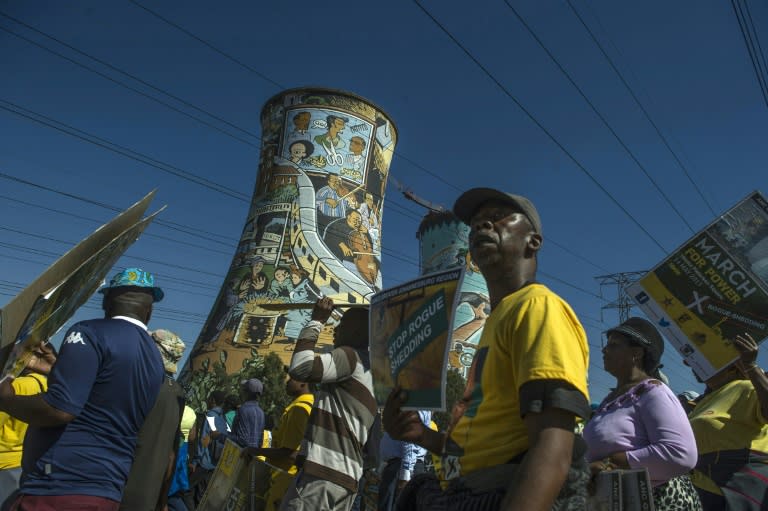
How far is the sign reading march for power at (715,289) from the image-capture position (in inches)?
131

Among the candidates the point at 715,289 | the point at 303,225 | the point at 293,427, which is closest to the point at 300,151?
the point at 303,225

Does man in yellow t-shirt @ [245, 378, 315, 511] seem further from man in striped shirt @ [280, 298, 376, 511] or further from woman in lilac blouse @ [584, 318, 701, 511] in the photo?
woman in lilac blouse @ [584, 318, 701, 511]

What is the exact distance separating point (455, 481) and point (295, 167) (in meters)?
31.1

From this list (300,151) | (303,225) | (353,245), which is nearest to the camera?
(303,225)

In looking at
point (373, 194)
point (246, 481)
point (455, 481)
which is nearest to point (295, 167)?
point (373, 194)

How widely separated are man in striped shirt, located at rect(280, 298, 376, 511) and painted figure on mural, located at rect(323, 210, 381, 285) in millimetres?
27279

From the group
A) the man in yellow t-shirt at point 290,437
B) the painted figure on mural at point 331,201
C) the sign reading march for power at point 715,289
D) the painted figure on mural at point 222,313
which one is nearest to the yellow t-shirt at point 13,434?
Result: the man in yellow t-shirt at point 290,437

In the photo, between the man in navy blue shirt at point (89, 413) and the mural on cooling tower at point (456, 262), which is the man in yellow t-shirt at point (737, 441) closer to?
the man in navy blue shirt at point (89, 413)

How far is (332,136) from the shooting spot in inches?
1270

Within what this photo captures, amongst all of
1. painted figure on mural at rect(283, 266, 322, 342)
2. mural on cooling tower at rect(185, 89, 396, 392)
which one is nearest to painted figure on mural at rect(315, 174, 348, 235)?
mural on cooling tower at rect(185, 89, 396, 392)

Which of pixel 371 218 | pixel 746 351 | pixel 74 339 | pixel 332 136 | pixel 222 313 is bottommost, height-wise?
pixel 74 339

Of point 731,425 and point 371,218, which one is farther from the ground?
point 371,218

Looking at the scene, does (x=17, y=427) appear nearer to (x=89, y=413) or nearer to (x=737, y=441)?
(x=89, y=413)

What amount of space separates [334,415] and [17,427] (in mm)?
1738
